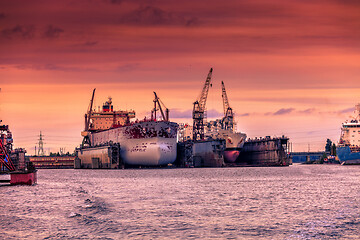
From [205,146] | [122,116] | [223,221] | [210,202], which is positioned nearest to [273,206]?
[210,202]

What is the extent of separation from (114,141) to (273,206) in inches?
4830

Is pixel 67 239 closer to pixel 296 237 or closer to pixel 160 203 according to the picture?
pixel 296 237

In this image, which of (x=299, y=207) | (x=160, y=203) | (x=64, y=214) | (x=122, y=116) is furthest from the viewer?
(x=122, y=116)

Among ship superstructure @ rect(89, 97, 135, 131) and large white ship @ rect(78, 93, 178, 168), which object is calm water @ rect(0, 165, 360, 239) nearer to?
large white ship @ rect(78, 93, 178, 168)

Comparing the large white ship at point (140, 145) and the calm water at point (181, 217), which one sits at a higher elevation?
the large white ship at point (140, 145)

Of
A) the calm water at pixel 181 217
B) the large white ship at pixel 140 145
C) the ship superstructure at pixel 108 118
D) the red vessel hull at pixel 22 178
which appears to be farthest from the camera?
the ship superstructure at pixel 108 118

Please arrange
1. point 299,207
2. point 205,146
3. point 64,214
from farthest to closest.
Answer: point 205,146 < point 299,207 < point 64,214

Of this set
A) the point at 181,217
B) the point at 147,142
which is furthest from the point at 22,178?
the point at 147,142

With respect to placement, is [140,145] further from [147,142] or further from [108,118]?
[108,118]

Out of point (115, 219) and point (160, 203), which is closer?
point (115, 219)

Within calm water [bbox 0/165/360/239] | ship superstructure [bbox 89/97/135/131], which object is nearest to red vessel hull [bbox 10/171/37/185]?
calm water [bbox 0/165/360/239]

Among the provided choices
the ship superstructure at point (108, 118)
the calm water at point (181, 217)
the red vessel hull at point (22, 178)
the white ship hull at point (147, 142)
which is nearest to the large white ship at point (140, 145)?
the white ship hull at point (147, 142)

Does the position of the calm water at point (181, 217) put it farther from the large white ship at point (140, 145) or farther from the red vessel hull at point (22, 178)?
the large white ship at point (140, 145)

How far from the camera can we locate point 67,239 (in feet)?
92.7
